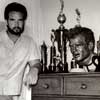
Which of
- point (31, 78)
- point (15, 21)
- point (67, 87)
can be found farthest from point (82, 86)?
point (15, 21)

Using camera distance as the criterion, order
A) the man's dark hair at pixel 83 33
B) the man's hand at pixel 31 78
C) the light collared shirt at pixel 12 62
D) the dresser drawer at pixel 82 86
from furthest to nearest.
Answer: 1. the man's dark hair at pixel 83 33
2. the dresser drawer at pixel 82 86
3. the light collared shirt at pixel 12 62
4. the man's hand at pixel 31 78

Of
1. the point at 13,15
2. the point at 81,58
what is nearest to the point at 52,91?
the point at 81,58

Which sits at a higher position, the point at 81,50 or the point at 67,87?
the point at 81,50

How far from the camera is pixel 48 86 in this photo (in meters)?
2.58

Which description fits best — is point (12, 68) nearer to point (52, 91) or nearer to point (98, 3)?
point (52, 91)

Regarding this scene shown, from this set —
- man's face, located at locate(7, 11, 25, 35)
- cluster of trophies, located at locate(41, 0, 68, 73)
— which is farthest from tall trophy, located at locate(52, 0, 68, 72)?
man's face, located at locate(7, 11, 25, 35)

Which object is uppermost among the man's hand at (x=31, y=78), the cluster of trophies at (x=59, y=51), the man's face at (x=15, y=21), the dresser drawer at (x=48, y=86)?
the man's face at (x=15, y=21)

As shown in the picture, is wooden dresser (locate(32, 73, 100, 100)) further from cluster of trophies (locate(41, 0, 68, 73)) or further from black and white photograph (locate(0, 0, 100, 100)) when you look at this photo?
cluster of trophies (locate(41, 0, 68, 73))

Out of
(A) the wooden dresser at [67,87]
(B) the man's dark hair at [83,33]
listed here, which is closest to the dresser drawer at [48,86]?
(A) the wooden dresser at [67,87]

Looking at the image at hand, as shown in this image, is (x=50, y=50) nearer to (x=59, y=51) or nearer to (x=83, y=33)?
(x=59, y=51)

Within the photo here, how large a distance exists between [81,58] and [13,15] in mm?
852

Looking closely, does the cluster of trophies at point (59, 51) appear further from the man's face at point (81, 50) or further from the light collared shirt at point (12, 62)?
the light collared shirt at point (12, 62)

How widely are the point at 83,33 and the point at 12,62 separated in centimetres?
86

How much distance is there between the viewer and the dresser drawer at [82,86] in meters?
2.45
